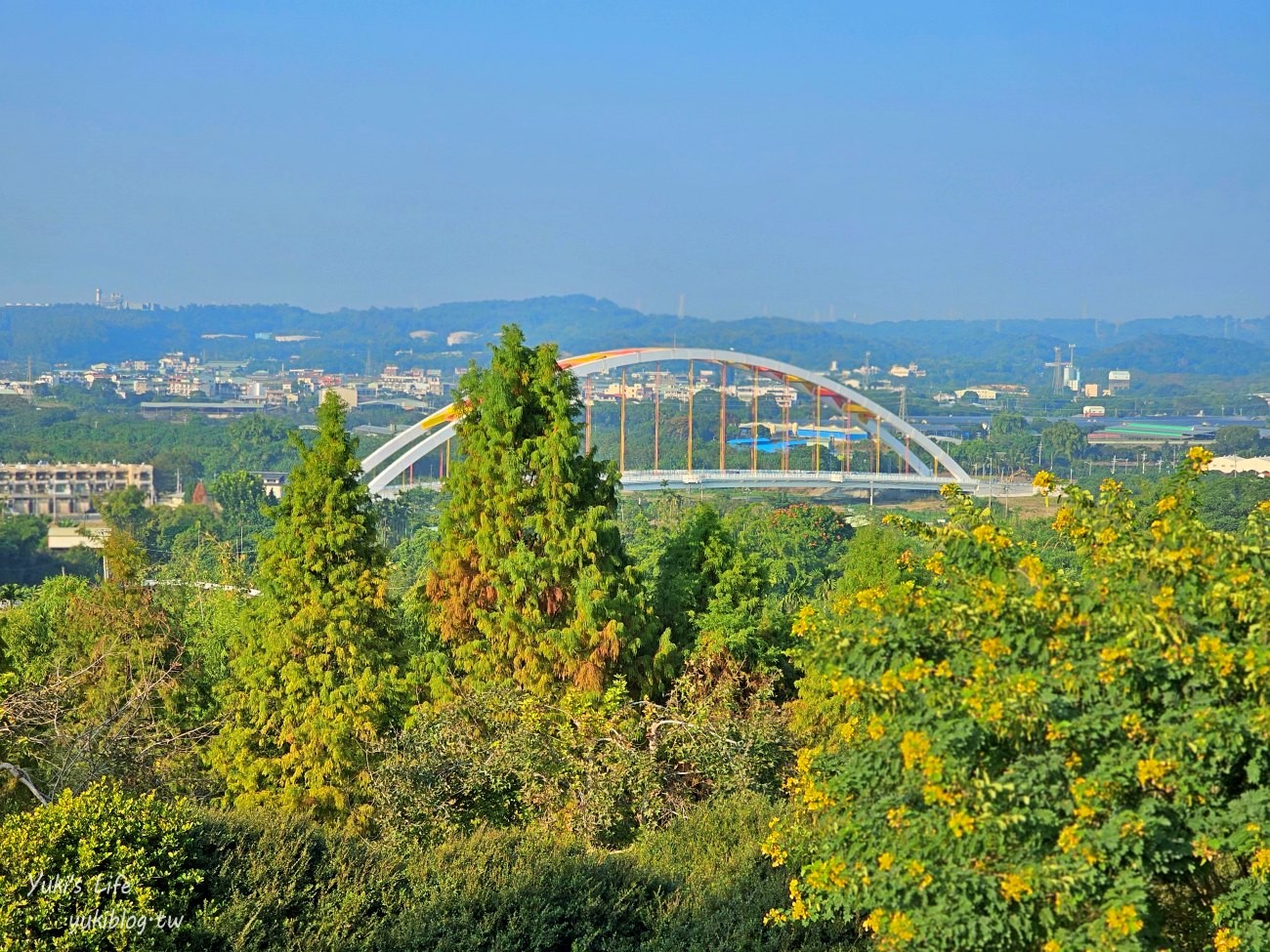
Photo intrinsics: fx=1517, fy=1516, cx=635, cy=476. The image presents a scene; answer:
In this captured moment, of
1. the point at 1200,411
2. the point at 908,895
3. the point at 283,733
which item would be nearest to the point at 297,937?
the point at 908,895

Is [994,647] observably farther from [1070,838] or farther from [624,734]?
[624,734]

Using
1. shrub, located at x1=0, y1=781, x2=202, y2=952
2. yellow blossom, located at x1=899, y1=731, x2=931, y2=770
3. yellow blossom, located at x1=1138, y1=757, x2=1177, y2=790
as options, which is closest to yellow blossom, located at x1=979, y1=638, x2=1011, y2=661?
yellow blossom, located at x1=899, y1=731, x2=931, y2=770

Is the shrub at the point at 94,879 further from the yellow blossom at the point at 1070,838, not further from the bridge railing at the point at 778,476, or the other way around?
the bridge railing at the point at 778,476

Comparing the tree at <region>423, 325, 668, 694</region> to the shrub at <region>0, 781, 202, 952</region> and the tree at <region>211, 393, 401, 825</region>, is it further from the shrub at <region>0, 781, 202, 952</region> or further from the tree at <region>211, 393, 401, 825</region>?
the shrub at <region>0, 781, 202, 952</region>

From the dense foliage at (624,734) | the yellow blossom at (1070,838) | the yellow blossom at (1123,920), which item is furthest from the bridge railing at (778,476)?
the yellow blossom at (1123,920)

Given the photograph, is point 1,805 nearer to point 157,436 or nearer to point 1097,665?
point 1097,665

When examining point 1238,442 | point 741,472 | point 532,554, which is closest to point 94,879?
point 532,554
